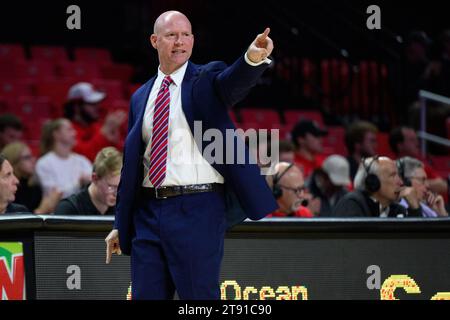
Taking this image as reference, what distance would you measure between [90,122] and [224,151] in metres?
6.30

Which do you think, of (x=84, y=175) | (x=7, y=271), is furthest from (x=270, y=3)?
(x=7, y=271)

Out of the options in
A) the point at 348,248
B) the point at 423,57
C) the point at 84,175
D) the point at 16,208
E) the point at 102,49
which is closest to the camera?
the point at 348,248

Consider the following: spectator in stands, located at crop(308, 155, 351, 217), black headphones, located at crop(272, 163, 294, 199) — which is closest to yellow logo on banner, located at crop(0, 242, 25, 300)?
black headphones, located at crop(272, 163, 294, 199)

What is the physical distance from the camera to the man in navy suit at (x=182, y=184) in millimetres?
4609

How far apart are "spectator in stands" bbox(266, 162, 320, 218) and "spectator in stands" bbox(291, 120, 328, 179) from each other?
7.27ft

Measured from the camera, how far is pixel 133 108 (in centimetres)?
498

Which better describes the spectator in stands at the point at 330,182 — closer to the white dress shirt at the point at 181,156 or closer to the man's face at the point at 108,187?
the man's face at the point at 108,187

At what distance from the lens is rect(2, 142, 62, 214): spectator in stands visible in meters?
7.98

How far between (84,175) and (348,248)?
12.5 ft

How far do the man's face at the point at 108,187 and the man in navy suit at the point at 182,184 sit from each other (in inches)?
77.9

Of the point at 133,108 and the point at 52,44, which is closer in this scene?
the point at 133,108

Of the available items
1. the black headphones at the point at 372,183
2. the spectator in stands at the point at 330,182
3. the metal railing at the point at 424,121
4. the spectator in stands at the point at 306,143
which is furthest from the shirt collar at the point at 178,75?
the metal railing at the point at 424,121

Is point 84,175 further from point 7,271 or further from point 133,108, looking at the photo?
point 133,108
